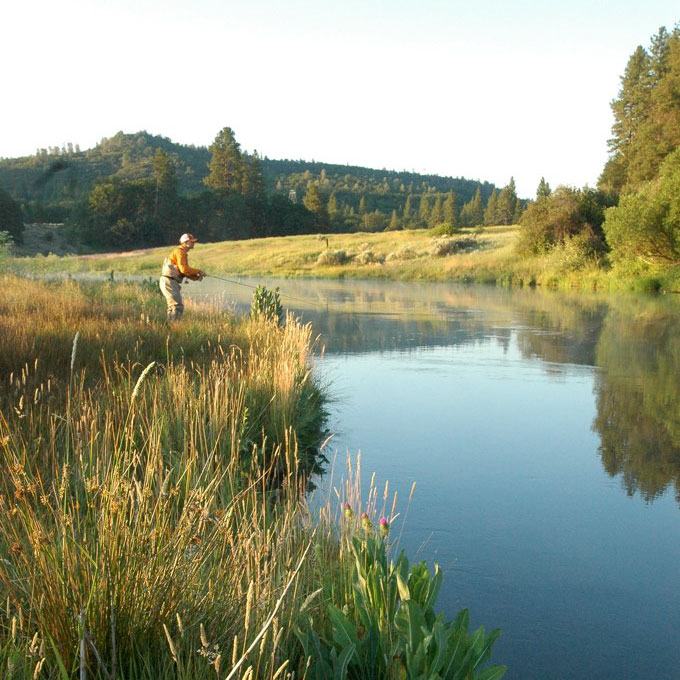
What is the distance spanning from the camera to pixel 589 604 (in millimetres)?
4461

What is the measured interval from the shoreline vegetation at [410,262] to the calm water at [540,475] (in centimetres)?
1780

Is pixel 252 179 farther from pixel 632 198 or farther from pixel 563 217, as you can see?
pixel 632 198

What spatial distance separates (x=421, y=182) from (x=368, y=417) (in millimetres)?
178193

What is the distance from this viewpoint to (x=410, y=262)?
50188mm

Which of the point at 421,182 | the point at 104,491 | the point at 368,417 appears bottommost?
the point at 368,417

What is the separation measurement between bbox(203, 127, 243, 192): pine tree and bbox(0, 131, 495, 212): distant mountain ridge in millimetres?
7424

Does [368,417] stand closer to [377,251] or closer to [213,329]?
[213,329]

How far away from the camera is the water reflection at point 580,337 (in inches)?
318

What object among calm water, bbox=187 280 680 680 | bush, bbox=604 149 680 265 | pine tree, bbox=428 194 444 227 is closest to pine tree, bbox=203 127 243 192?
pine tree, bbox=428 194 444 227

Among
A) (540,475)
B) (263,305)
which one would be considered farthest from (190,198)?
(540,475)

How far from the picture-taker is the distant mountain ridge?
4065 inches

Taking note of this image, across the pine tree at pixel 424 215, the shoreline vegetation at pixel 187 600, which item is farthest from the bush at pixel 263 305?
the pine tree at pixel 424 215

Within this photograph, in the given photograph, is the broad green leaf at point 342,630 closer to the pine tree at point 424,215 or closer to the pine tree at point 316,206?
the pine tree at point 316,206

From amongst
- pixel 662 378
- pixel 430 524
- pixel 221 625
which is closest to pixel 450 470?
pixel 430 524
